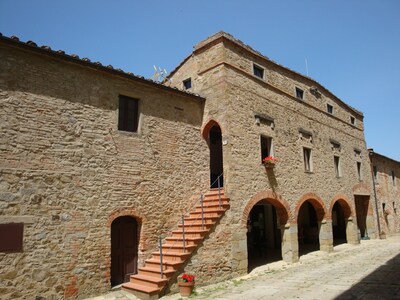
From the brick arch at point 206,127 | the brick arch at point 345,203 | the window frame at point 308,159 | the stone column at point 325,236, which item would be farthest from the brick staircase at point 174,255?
the brick arch at point 345,203

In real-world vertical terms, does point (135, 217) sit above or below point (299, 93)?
below

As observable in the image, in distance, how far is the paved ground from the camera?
7258 mm

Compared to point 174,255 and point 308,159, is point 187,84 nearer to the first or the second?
point 308,159

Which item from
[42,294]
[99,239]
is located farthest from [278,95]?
[42,294]

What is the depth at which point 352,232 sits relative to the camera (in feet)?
54.9

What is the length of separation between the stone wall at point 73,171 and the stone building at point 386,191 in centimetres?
1688

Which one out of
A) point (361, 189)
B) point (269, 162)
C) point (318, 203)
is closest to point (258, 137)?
point (269, 162)

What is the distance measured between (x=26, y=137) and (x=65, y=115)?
111 cm

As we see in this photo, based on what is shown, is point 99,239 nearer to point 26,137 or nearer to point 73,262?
point 73,262

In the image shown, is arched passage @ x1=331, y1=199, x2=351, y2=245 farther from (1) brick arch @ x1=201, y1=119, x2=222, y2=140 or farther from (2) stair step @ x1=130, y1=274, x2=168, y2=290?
(2) stair step @ x1=130, y1=274, x2=168, y2=290

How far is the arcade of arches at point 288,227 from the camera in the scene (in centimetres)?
1190

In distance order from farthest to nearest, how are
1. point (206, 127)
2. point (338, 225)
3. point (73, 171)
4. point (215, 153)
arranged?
point (338, 225), point (215, 153), point (206, 127), point (73, 171)

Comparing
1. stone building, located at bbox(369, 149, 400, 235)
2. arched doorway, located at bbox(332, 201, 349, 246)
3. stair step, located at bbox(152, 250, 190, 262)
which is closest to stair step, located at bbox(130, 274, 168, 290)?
stair step, located at bbox(152, 250, 190, 262)

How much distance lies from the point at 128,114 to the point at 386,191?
21.2m
